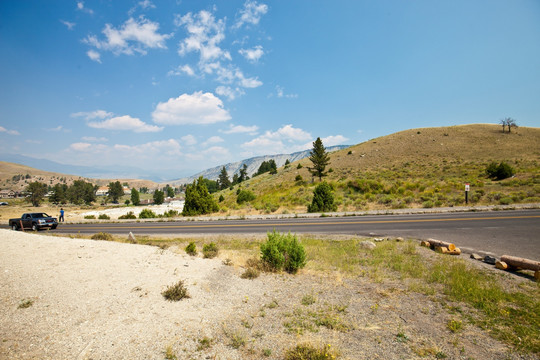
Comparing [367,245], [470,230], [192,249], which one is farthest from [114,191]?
[470,230]

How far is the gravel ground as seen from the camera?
13.8 ft

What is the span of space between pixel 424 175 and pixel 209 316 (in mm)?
43927

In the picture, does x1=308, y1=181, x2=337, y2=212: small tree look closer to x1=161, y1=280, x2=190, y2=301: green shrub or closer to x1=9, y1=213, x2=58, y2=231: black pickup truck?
x1=161, y1=280, x2=190, y2=301: green shrub

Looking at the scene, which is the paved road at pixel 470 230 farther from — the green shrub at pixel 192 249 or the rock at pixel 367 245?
the green shrub at pixel 192 249

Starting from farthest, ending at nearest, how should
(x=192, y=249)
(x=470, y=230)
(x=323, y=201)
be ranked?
(x=323, y=201) < (x=470, y=230) < (x=192, y=249)

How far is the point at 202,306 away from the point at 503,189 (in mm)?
33883

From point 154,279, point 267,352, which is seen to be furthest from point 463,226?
point 154,279

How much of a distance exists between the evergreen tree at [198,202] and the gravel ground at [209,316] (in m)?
21.0

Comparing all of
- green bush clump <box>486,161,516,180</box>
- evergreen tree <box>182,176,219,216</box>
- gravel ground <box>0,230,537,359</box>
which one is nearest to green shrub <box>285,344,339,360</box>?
gravel ground <box>0,230,537,359</box>

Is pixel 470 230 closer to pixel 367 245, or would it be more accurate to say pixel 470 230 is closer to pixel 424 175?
pixel 367 245

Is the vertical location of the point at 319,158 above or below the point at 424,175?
above

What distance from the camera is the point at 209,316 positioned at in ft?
18.0

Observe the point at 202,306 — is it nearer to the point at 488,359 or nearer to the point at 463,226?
the point at 488,359

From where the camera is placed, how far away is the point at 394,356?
3982 millimetres
